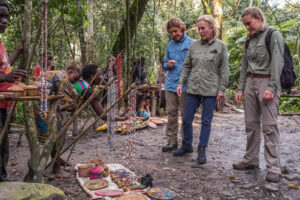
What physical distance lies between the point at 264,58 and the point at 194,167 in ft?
5.42

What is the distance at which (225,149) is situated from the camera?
496 cm

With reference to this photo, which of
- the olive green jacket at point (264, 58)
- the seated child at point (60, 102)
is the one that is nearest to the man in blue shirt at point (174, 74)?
the olive green jacket at point (264, 58)

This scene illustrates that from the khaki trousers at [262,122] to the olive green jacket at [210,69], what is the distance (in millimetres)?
421

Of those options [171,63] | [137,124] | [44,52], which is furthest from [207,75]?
[137,124]

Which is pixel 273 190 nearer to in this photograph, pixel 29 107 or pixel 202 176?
pixel 202 176

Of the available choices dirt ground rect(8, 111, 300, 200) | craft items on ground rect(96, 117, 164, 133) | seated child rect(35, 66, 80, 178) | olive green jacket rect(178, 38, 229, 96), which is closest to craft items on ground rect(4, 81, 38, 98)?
seated child rect(35, 66, 80, 178)

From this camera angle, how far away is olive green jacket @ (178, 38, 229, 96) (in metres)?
3.83

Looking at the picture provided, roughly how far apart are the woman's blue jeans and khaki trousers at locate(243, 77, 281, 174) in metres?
0.51

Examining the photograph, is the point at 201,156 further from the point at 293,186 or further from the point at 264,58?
the point at 264,58

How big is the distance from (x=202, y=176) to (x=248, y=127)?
0.84 meters

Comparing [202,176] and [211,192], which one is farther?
[202,176]

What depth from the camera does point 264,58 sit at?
10.7 feet

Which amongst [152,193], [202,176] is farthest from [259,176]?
[152,193]

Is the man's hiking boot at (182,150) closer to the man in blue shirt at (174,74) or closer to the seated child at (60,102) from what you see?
the man in blue shirt at (174,74)
